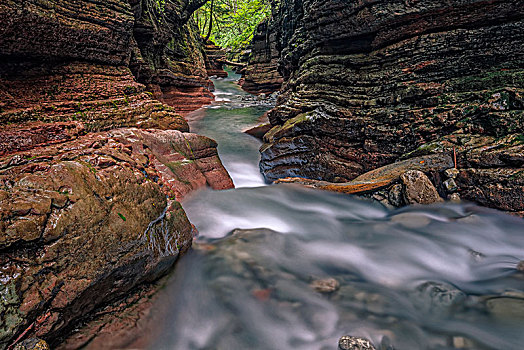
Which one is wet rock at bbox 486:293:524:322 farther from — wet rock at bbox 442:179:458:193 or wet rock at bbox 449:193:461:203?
wet rock at bbox 442:179:458:193

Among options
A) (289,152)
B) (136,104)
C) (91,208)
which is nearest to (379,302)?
(91,208)

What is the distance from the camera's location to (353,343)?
2.30 m

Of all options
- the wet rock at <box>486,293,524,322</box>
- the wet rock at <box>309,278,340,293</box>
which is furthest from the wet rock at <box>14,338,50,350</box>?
the wet rock at <box>486,293,524,322</box>

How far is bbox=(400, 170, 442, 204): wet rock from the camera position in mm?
4887

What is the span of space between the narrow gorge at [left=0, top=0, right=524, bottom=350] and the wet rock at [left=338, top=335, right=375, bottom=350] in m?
0.01

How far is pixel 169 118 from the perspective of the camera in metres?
7.59

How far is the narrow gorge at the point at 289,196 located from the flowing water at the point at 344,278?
2cm

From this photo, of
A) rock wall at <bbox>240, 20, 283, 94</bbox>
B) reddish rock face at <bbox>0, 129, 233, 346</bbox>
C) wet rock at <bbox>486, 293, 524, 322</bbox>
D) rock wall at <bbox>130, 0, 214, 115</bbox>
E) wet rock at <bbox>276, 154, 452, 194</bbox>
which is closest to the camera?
reddish rock face at <bbox>0, 129, 233, 346</bbox>

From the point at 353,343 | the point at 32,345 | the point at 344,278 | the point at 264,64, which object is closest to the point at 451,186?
the point at 344,278

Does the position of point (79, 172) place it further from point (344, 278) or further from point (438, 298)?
point (438, 298)

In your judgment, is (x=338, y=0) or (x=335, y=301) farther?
(x=338, y=0)

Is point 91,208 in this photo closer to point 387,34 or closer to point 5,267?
point 5,267

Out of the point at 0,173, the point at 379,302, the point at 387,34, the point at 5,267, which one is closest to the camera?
the point at 5,267

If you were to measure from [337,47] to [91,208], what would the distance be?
8.72 meters
